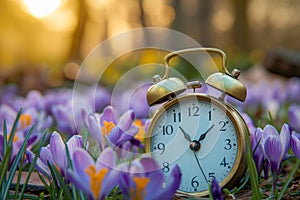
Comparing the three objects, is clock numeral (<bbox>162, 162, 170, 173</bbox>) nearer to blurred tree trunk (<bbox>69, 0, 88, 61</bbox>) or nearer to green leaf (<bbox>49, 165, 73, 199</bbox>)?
green leaf (<bbox>49, 165, 73, 199</bbox>)

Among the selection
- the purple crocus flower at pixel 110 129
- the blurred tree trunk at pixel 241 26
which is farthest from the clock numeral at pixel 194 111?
the blurred tree trunk at pixel 241 26

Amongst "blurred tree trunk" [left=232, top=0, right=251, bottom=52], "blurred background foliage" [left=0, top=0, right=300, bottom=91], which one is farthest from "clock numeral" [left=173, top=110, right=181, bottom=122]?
"blurred tree trunk" [left=232, top=0, right=251, bottom=52]

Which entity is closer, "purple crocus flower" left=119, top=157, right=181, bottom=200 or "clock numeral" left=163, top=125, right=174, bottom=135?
"purple crocus flower" left=119, top=157, right=181, bottom=200

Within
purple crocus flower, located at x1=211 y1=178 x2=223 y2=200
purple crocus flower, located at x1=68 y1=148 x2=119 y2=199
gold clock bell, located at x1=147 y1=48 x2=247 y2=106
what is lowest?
purple crocus flower, located at x1=211 y1=178 x2=223 y2=200

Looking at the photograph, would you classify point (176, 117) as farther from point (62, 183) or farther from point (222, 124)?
point (62, 183)

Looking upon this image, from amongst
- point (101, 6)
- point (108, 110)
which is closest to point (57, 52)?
point (101, 6)

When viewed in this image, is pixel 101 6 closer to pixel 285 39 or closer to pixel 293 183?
pixel 285 39

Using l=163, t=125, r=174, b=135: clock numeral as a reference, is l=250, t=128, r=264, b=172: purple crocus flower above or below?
below
